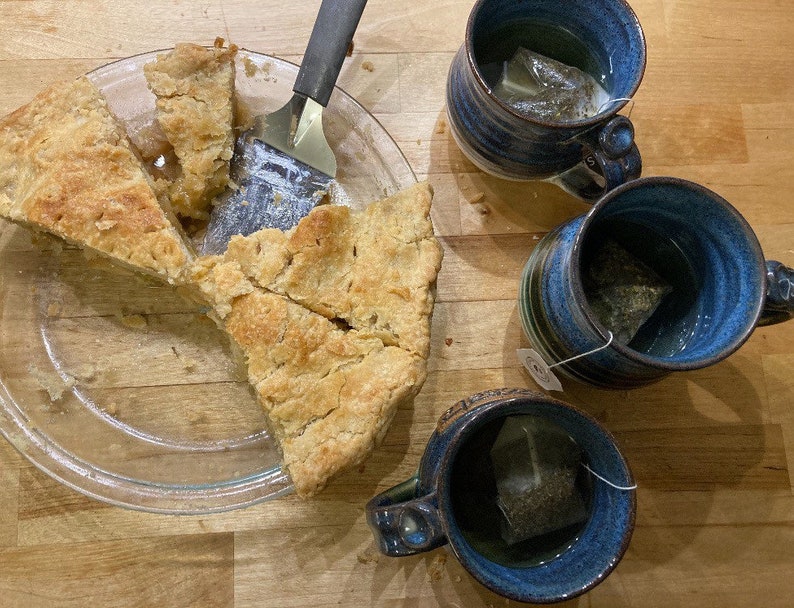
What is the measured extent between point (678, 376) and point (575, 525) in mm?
753

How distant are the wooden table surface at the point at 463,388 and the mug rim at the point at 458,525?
43cm

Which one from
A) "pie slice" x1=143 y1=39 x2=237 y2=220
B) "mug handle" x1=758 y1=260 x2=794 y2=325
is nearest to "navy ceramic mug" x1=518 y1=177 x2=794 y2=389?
"mug handle" x1=758 y1=260 x2=794 y2=325

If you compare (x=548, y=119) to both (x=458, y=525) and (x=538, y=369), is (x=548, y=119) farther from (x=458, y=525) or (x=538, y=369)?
(x=458, y=525)

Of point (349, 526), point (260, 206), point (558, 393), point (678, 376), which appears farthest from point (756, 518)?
point (260, 206)

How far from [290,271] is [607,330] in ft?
3.01

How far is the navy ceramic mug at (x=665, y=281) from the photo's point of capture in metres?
1.69

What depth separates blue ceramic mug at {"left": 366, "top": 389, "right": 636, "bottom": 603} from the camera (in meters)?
1.58

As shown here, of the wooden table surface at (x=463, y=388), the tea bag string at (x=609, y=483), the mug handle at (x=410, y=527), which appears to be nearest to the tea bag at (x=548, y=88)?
the wooden table surface at (x=463, y=388)

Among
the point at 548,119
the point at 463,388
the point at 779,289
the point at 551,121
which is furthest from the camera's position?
the point at 463,388

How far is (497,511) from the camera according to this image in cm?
178

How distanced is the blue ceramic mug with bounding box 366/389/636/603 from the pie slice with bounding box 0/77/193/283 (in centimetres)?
95

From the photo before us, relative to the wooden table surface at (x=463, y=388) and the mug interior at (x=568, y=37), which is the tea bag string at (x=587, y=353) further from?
the mug interior at (x=568, y=37)

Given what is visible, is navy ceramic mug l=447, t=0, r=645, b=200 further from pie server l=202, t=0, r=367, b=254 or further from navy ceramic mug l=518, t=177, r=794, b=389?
pie server l=202, t=0, r=367, b=254

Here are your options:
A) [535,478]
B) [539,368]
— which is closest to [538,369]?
[539,368]
